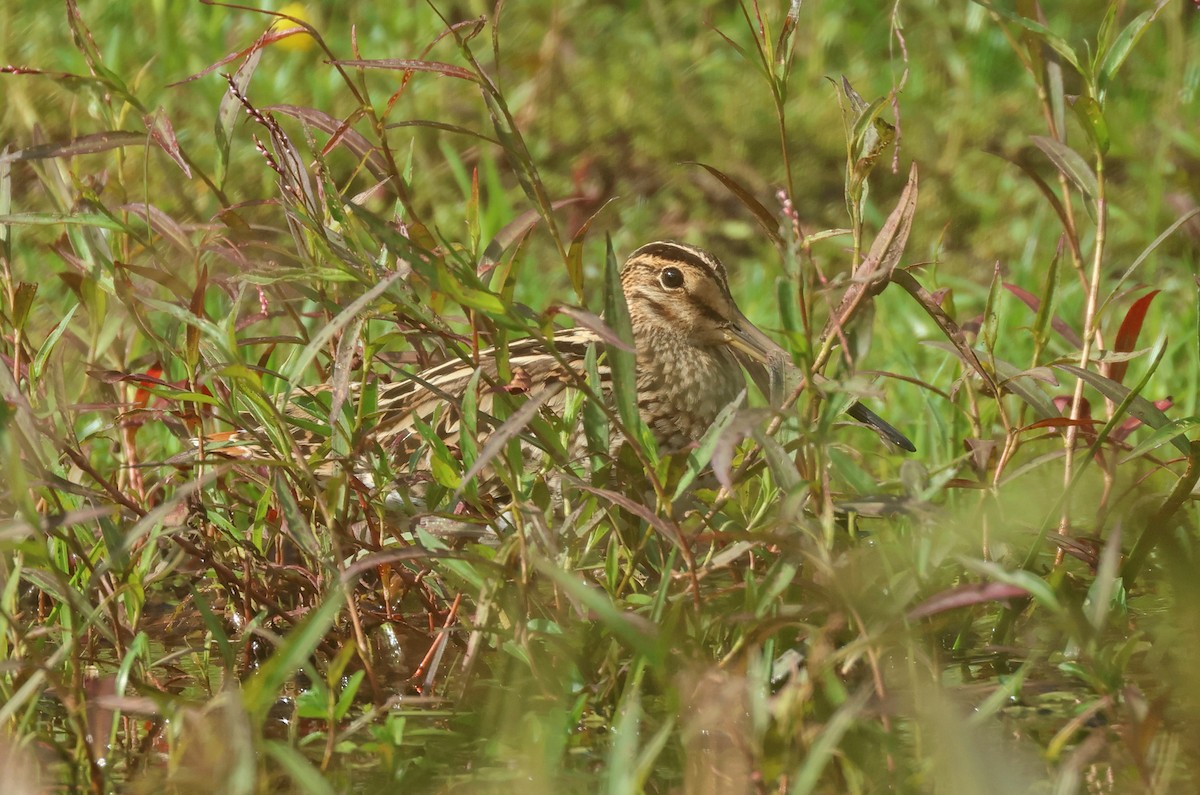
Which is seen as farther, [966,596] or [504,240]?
[504,240]

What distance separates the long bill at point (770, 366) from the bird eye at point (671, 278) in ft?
0.63

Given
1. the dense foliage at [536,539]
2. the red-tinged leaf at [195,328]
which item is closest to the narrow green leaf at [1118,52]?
the dense foliage at [536,539]

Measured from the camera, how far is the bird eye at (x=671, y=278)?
163 inches

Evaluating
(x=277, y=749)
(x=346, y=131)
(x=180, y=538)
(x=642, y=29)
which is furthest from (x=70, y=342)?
(x=642, y=29)

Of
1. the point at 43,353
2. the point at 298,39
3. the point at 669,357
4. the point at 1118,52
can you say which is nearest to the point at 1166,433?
the point at 1118,52

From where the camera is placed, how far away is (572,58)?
6.48 metres

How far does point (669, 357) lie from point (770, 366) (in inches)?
61.4

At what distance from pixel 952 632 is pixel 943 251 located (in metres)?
3.00

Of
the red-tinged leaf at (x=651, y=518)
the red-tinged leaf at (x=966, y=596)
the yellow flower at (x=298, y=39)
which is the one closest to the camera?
the red-tinged leaf at (x=966, y=596)

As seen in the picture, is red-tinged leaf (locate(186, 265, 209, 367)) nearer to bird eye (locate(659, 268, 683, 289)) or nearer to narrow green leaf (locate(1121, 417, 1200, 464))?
narrow green leaf (locate(1121, 417, 1200, 464))

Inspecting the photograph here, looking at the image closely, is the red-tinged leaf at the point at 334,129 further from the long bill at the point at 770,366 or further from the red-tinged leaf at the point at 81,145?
the long bill at the point at 770,366

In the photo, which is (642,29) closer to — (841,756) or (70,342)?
(70,342)

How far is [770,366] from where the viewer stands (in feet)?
7.87

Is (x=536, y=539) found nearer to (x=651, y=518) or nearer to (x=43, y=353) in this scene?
(x=651, y=518)
